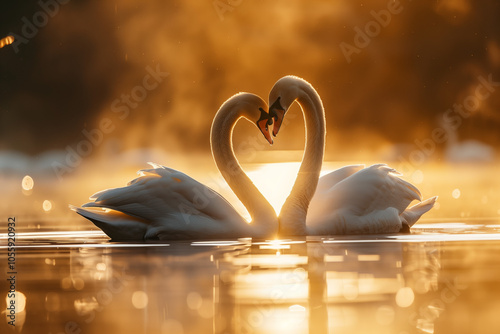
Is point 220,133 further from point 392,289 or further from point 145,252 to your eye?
point 392,289

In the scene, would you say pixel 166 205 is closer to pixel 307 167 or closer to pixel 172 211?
pixel 172 211

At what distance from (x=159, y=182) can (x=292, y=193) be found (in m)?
2.19

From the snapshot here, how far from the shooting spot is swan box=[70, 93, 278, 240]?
13.2 m

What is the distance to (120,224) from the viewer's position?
1353cm

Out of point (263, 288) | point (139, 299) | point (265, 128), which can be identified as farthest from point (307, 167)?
point (139, 299)

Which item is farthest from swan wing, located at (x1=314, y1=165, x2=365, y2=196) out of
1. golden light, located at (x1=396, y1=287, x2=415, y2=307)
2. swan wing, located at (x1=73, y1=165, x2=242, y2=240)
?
golden light, located at (x1=396, y1=287, x2=415, y2=307)

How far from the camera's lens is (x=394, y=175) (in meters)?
15.2

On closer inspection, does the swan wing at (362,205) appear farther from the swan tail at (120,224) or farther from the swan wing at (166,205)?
the swan tail at (120,224)

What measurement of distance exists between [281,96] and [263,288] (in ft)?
24.3

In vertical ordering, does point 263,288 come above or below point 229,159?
below

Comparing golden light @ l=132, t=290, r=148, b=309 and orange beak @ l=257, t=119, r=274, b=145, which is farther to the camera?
orange beak @ l=257, t=119, r=274, b=145

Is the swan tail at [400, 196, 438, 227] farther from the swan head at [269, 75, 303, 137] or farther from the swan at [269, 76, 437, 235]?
the swan head at [269, 75, 303, 137]

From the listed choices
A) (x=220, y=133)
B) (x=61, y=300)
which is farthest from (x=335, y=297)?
(x=220, y=133)

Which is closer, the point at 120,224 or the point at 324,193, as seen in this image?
the point at 120,224
